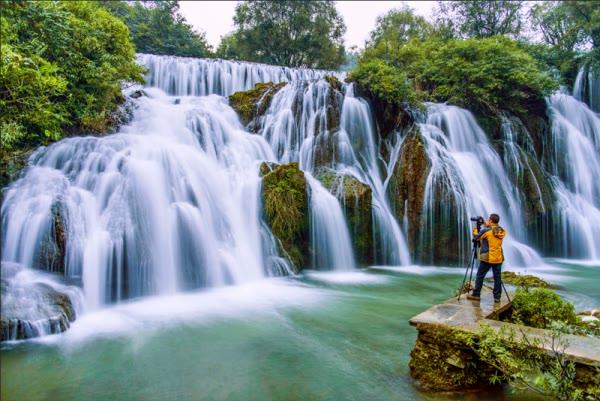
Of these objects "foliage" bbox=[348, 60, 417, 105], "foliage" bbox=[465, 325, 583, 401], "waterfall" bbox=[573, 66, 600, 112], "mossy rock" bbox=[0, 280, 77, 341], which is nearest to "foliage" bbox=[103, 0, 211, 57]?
"foliage" bbox=[348, 60, 417, 105]

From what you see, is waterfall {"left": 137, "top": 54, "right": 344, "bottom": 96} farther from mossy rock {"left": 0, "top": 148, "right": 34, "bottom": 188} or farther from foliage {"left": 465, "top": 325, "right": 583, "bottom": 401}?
foliage {"left": 465, "top": 325, "right": 583, "bottom": 401}

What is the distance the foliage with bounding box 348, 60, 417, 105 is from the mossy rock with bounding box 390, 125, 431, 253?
7.49 ft

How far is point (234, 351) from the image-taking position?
525 cm

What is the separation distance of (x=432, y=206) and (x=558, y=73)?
14.9m

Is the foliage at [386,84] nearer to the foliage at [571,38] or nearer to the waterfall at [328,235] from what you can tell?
the waterfall at [328,235]

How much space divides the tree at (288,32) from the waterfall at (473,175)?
15653 mm

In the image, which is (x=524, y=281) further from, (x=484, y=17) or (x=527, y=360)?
(x=484, y=17)

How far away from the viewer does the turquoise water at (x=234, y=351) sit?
13.8ft

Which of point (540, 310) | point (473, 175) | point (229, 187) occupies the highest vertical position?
point (473, 175)

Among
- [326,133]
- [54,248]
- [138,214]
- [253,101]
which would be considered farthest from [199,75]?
[54,248]

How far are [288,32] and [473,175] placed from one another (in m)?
20.4

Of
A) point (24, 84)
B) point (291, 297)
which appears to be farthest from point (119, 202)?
point (291, 297)

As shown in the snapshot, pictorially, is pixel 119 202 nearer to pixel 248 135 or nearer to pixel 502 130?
pixel 248 135

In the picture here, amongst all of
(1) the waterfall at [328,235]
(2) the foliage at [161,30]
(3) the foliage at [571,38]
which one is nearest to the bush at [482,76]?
(3) the foliage at [571,38]
